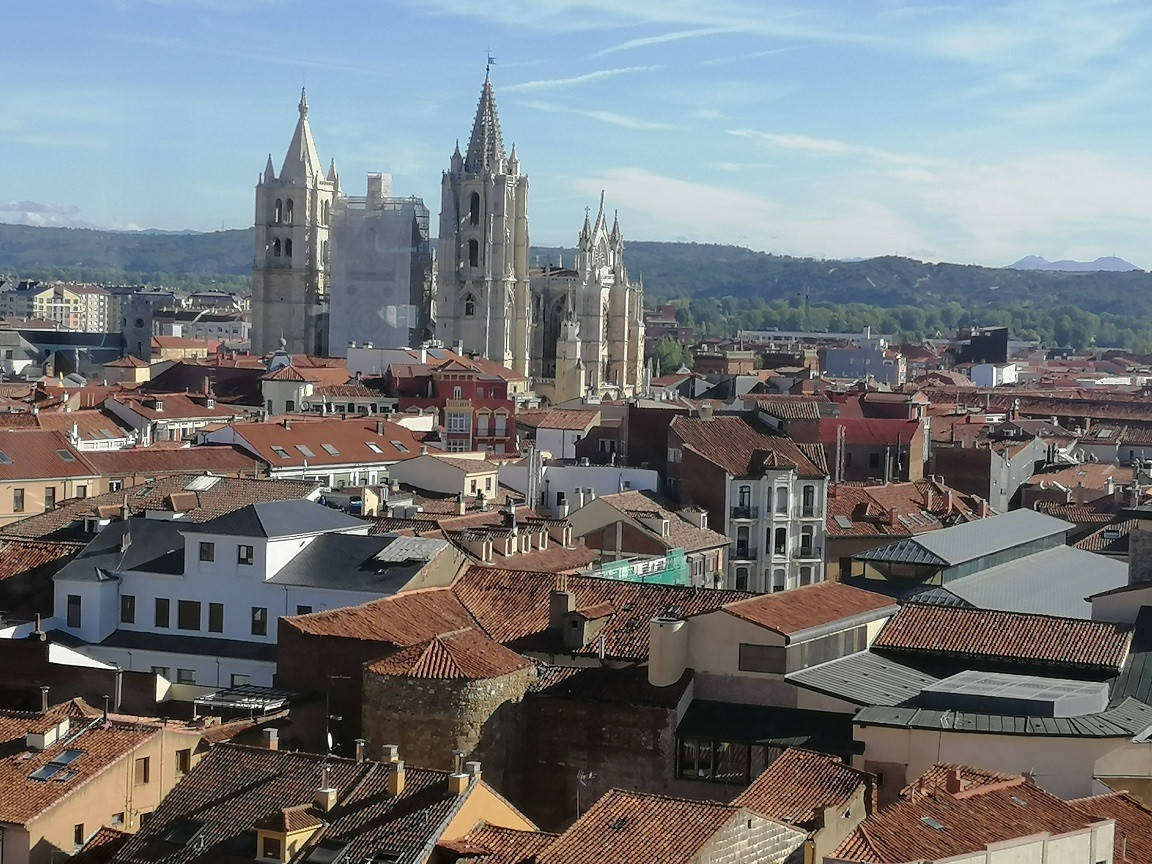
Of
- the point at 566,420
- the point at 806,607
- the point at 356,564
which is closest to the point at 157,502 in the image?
the point at 356,564

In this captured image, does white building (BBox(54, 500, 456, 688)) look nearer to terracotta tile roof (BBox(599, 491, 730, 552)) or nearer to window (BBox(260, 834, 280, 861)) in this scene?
window (BBox(260, 834, 280, 861))

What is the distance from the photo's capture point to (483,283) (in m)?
130

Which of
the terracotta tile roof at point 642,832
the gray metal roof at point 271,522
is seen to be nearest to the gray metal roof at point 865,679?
the terracotta tile roof at point 642,832

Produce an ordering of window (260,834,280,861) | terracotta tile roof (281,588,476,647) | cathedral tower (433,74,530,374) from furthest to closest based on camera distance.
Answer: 1. cathedral tower (433,74,530,374)
2. terracotta tile roof (281,588,476,647)
3. window (260,834,280,861)

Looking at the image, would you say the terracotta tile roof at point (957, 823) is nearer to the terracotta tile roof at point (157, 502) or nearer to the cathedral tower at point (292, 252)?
the terracotta tile roof at point (157, 502)

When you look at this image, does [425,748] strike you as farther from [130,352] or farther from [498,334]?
[130,352]

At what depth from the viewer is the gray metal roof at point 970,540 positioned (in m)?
40.7

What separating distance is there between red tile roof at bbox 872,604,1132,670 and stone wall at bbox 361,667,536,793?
251 inches

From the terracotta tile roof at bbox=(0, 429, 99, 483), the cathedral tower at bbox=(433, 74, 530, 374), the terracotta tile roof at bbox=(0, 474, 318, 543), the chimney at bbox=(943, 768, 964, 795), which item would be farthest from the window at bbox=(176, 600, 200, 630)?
the cathedral tower at bbox=(433, 74, 530, 374)

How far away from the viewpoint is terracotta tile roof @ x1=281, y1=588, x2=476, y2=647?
1187 inches

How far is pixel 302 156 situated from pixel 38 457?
84.5m

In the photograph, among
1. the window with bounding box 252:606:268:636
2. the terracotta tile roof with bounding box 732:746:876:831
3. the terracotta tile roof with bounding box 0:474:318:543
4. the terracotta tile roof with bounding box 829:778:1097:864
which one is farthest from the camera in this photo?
the terracotta tile roof with bounding box 0:474:318:543

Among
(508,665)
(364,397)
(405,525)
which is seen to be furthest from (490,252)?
(508,665)

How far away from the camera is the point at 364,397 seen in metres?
88.8
